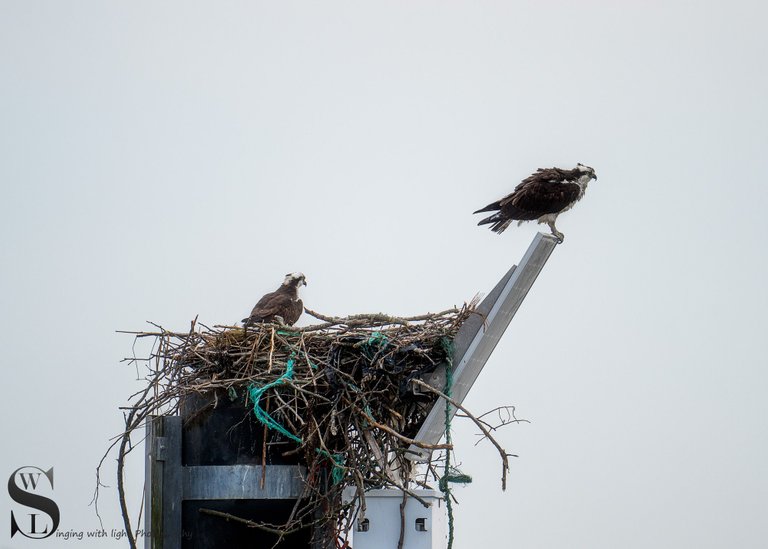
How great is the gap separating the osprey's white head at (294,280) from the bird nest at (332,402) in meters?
3.82

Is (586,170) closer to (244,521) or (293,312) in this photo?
(293,312)

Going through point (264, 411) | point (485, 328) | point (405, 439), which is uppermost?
point (485, 328)

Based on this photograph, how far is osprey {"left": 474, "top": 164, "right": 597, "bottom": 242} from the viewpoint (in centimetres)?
884

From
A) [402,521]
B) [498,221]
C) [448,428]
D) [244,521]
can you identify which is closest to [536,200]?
[498,221]

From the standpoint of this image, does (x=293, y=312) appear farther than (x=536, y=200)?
Yes

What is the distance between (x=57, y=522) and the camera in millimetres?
9469

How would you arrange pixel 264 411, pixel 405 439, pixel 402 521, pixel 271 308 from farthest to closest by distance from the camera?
pixel 271 308 → pixel 264 411 → pixel 405 439 → pixel 402 521

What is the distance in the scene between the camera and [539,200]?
8.84 m

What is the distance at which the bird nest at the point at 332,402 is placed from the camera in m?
6.82

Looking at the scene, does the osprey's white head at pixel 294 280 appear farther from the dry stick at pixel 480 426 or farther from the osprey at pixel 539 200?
the dry stick at pixel 480 426

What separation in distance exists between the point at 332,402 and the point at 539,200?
8.56 feet

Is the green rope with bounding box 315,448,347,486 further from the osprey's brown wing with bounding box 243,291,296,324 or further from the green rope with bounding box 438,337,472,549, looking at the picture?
the osprey's brown wing with bounding box 243,291,296,324

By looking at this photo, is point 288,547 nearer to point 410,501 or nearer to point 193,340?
point 410,501

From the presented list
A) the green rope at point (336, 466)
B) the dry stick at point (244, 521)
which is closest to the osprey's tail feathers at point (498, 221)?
the green rope at point (336, 466)
